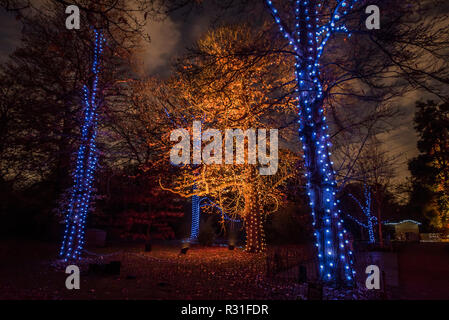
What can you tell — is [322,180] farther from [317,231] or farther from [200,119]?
[200,119]

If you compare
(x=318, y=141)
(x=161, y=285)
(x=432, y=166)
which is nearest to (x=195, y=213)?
(x=161, y=285)

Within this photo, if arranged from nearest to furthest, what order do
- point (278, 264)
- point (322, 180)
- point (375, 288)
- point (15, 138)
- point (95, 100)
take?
point (375, 288) → point (322, 180) → point (278, 264) → point (95, 100) → point (15, 138)

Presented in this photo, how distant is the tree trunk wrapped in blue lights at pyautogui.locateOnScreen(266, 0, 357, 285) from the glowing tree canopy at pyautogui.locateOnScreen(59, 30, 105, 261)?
25.8 ft

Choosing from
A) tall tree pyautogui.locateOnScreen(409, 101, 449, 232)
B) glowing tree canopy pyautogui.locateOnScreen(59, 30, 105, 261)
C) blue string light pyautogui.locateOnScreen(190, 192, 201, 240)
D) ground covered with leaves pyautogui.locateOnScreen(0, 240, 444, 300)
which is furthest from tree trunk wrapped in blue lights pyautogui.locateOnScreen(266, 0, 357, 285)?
tall tree pyautogui.locateOnScreen(409, 101, 449, 232)

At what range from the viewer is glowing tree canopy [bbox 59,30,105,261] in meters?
10.8

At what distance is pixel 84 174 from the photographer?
37.4ft

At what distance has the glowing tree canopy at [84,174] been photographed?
424 inches

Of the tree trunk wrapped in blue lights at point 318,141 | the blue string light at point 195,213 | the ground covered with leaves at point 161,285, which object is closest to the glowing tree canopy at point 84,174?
the ground covered with leaves at point 161,285

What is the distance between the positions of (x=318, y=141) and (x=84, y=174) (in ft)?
32.2

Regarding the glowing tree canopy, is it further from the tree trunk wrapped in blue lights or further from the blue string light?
the blue string light

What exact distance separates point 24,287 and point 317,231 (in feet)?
24.5

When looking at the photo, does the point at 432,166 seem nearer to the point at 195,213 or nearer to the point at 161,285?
the point at 195,213
